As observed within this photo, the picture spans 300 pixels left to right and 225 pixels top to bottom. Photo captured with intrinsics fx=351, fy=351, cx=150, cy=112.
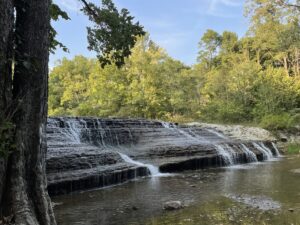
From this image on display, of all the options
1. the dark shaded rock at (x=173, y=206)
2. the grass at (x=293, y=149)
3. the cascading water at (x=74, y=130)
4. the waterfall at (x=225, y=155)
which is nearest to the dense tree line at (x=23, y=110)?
the dark shaded rock at (x=173, y=206)

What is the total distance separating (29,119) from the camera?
13.0ft

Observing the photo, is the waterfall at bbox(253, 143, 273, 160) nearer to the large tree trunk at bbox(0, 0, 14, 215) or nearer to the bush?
the bush

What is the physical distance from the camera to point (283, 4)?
18422 mm

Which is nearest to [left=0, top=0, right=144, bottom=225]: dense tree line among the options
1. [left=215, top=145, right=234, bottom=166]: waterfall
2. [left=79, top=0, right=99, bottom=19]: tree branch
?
[left=79, top=0, right=99, bottom=19]: tree branch

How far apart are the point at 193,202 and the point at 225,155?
331 inches

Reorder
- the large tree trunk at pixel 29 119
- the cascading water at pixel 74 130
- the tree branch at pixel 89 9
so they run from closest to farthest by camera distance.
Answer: the large tree trunk at pixel 29 119 < the tree branch at pixel 89 9 < the cascading water at pixel 74 130

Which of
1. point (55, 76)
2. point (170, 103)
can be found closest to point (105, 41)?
point (170, 103)

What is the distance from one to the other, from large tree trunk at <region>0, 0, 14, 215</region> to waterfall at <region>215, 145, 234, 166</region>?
40.8 ft

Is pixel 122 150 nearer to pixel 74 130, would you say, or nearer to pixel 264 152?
pixel 74 130

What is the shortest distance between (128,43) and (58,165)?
4.47 metres

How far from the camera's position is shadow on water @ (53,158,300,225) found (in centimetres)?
606

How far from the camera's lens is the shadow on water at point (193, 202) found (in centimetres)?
606

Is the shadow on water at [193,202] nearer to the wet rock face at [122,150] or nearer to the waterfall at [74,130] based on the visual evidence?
the wet rock face at [122,150]

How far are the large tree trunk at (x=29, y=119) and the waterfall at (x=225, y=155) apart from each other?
11892 mm
